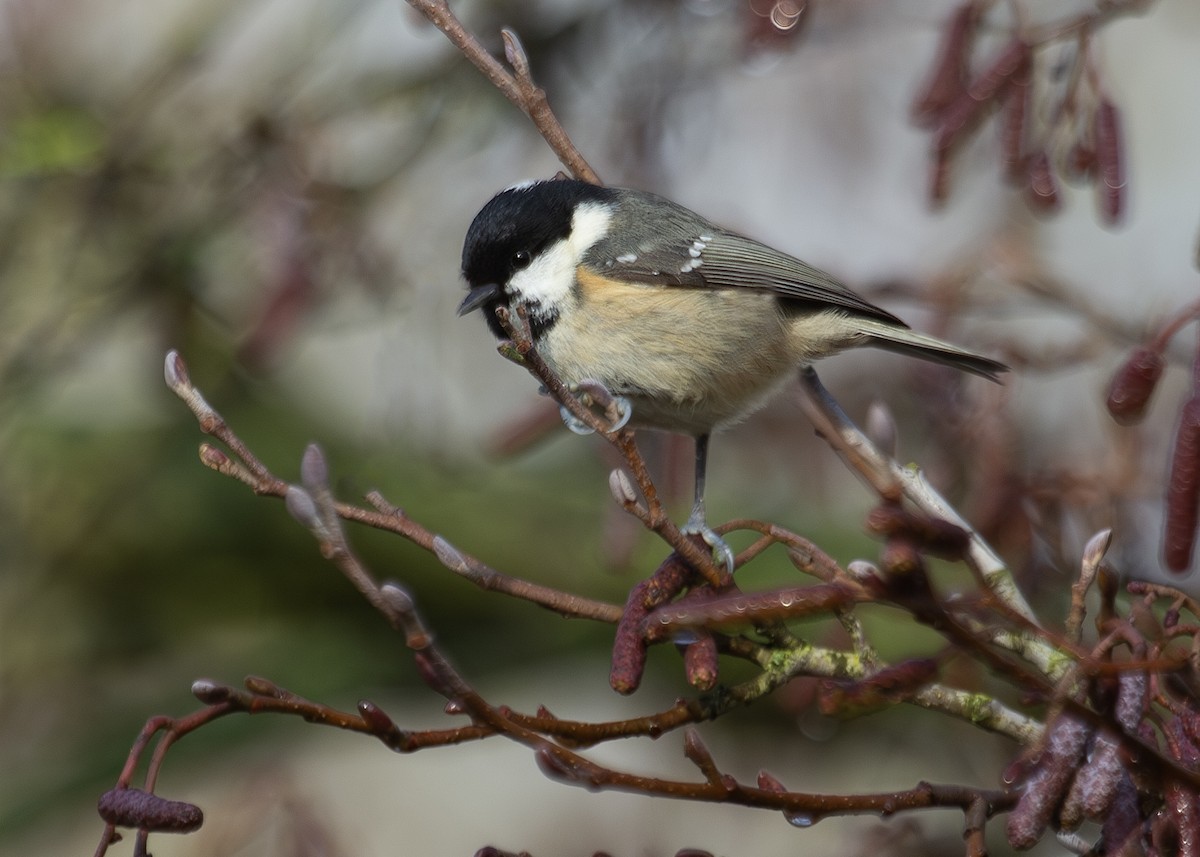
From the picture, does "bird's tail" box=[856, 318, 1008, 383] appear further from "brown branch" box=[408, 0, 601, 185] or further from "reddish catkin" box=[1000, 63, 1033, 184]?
"brown branch" box=[408, 0, 601, 185]

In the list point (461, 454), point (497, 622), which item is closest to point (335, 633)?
point (497, 622)

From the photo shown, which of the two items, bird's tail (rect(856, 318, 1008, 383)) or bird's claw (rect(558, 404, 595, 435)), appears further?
bird's tail (rect(856, 318, 1008, 383))

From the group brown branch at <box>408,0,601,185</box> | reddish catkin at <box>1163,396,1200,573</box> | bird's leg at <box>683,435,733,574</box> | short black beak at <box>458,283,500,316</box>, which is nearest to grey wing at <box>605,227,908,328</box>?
short black beak at <box>458,283,500,316</box>

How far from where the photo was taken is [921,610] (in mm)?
900

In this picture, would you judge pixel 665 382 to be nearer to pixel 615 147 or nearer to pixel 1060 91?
pixel 1060 91

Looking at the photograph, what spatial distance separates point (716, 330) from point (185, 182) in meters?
2.04

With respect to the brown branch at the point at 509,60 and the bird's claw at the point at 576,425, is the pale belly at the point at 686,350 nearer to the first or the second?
the bird's claw at the point at 576,425

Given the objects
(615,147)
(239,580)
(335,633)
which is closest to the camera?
(615,147)

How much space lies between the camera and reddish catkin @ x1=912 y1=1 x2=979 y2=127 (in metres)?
2.22

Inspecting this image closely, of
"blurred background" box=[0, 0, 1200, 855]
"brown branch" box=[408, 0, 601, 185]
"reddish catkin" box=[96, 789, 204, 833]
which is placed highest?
"brown branch" box=[408, 0, 601, 185]

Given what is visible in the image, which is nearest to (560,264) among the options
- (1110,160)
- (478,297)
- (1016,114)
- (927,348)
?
(478,297)

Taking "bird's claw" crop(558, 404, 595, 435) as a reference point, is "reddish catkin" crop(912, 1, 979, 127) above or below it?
above

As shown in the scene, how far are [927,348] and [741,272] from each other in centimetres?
42

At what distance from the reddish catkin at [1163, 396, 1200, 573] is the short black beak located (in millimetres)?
1314
